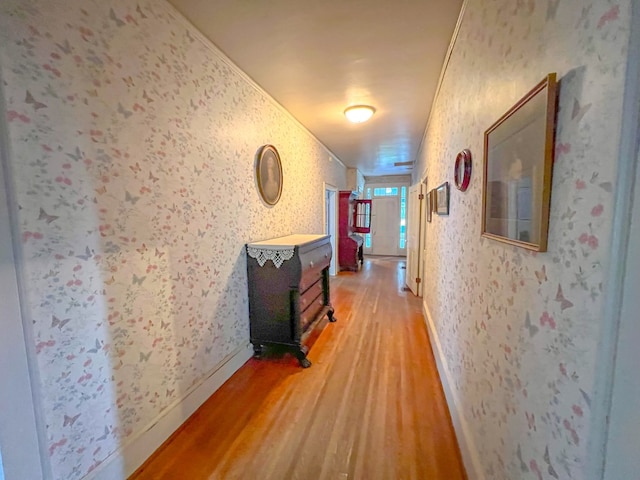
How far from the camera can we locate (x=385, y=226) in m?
8.15

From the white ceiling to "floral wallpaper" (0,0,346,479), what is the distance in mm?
251

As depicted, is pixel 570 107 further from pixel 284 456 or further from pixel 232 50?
pixel 232 50

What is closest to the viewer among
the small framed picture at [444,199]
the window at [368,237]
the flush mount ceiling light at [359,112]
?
the small framed picture at [444,199]

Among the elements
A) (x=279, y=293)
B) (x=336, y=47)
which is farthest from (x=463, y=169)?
(x=279, y=293)

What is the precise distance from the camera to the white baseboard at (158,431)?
50.8 inches

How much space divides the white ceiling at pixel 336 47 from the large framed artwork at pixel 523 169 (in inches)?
42.8

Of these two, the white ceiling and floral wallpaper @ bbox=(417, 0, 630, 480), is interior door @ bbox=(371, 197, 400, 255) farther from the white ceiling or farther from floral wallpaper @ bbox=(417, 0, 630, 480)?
floral wallpaper @ bbox=(417, 0, 630, 480)

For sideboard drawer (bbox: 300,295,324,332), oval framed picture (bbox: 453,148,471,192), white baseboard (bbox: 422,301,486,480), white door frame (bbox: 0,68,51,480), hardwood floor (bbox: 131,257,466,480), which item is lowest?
hardwood floor (bbox: 131,257,466,480)

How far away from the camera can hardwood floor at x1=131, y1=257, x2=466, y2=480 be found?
4.61ft

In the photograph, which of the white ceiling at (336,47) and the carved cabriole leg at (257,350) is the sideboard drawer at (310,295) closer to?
the carved cabriole leg at (257,350)

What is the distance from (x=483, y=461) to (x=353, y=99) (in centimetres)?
285

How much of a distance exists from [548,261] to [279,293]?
1933mm

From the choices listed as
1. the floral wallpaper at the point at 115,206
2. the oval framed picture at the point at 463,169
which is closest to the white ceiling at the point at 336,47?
the floral wallpaper at the point at 115,206

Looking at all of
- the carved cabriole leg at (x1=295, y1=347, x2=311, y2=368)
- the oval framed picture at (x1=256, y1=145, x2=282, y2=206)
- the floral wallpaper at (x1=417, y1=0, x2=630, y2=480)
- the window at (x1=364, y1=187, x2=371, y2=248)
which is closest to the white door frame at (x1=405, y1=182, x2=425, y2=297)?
the oval framed picture at (x1=256, y1=145, x2=282, y2=206)
